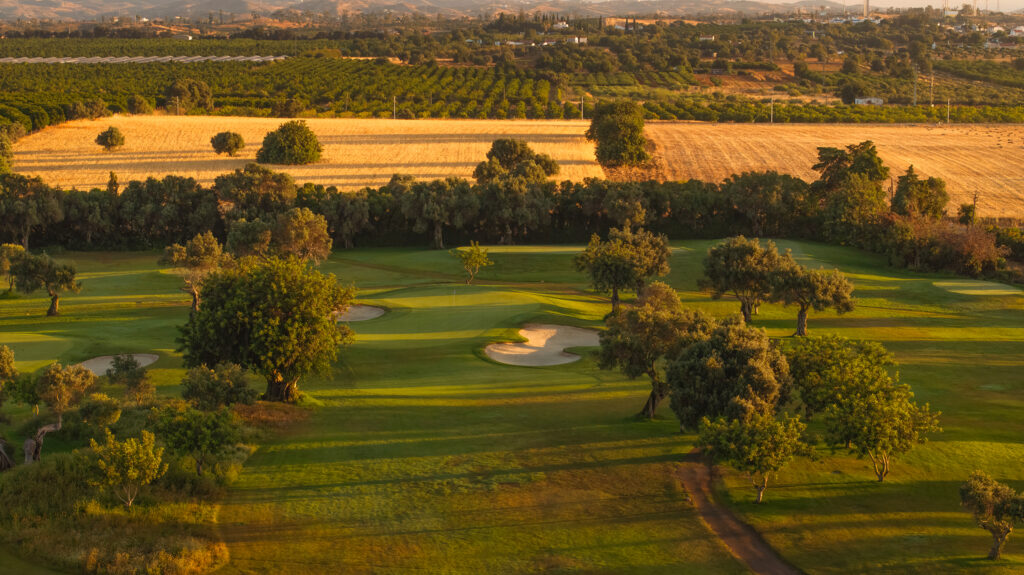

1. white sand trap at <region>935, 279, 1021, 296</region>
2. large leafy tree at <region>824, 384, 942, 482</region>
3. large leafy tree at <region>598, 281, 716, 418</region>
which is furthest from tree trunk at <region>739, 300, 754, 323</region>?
large leafy tree at <region>824, 384, 942, 482</region>

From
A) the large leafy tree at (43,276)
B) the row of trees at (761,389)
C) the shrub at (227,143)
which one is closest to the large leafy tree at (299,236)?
the large leafy tree at (43,276)

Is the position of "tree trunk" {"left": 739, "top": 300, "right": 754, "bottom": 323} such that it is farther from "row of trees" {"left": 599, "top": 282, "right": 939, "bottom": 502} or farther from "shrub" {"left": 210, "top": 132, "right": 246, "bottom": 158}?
"shrub" {"left": 210, "top": 132, "right": 246, "bottom": 158}

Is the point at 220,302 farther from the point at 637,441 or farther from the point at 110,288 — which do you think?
the point at 110,288

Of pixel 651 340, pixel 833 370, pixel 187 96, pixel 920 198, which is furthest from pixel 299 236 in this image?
pixel 187 96

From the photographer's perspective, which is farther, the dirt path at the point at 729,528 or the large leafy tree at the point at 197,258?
the large leafy tree at the point at 197,258

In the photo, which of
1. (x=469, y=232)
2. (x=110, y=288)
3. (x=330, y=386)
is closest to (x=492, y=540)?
(x=330, y=386)

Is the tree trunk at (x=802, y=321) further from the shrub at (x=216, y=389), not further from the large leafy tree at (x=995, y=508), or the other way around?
the shrub at (x=216, y=389)

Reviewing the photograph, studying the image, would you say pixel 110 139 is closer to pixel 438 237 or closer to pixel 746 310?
pixel 438 237
